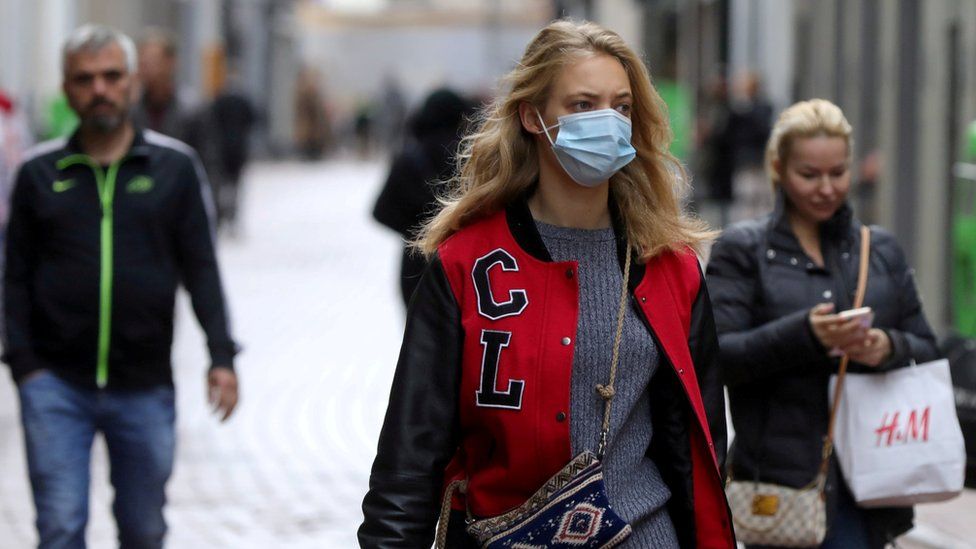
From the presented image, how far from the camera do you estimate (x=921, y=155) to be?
12.5 meters

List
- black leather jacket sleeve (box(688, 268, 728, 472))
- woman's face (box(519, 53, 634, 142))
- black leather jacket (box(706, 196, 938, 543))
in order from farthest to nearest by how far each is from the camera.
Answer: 1. black leather jacket (box(706, 196, 938, 543))
2. black leather jacket sleeve (box(688, 268, 728, 472))
3. woman's face (box(519, 53, 634, 142))

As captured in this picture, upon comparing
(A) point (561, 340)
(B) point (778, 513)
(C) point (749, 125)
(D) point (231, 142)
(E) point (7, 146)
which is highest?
(A) point (561, 340)

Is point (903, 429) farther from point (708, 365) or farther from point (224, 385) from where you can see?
point (224, 385)

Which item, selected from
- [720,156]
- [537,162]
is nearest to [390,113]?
[720,156]

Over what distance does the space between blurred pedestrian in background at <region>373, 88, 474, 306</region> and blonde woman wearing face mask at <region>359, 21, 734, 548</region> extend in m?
4.13

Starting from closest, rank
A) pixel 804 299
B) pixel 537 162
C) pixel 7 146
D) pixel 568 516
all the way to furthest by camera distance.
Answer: pixel 568 516 < pixel 537 162 < pixel 804 299 < pixel 7 146

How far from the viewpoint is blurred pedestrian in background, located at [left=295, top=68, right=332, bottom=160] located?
45.9 metres

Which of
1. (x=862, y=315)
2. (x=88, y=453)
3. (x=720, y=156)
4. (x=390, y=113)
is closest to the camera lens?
(x=862, y=315)

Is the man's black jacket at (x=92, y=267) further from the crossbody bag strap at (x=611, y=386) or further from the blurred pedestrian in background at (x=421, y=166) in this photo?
the blurred pedestrian in background at (x=421, y=166)

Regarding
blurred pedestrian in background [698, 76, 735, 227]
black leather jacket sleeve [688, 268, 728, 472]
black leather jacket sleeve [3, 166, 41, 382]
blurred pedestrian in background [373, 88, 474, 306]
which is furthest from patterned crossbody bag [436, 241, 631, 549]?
blurred pedestrian in background [698, 76, 735, 227]

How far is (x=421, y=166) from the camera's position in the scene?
7746 millimetres

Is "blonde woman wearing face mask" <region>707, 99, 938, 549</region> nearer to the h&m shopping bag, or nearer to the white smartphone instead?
the h&m shopping bag

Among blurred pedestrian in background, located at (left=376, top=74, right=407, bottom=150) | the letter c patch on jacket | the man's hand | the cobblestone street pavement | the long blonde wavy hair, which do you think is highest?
the long blonde wavy hair

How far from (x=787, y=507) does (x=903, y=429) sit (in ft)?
1.14
